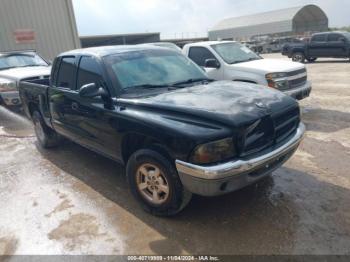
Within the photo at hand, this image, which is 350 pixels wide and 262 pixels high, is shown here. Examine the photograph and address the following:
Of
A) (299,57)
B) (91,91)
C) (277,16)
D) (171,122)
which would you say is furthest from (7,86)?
(277,16)

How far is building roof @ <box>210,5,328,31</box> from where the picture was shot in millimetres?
50969

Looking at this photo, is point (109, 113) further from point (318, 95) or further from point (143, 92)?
point (318, 95)

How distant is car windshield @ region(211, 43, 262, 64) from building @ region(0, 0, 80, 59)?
10.2m

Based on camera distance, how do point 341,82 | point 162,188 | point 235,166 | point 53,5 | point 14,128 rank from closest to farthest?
point 235,166
point 162,188
point 14,128
point 341,82
point 53,5

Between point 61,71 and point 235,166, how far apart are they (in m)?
3.39

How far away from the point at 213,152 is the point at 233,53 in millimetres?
5466

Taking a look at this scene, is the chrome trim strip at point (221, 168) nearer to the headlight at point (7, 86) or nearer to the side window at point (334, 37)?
the headlight at point (7, 86)

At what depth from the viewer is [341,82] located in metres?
11.3

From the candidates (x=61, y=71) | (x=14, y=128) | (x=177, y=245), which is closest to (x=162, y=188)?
(x=177, y=245)

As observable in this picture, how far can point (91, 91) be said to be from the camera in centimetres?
370

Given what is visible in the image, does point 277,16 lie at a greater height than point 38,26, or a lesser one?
lesser

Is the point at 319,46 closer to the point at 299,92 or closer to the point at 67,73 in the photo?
the point at 299,92

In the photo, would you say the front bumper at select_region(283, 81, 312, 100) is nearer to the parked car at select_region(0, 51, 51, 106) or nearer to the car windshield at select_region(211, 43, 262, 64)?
the car windshield at select_region(211, 43, 262, 64)

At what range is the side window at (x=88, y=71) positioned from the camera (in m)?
4.02
